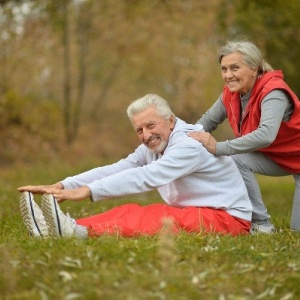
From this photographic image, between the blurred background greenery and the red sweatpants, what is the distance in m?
11.2

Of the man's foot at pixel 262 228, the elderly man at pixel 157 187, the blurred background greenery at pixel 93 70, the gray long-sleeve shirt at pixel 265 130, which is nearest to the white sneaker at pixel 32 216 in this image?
the elderly man at pixel 157 187

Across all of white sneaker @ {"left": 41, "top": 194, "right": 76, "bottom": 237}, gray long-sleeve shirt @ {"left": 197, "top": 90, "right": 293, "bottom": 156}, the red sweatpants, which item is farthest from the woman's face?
white sneaker @ {"left": 41, "top": 194, "right": 76, "bottom": 237}

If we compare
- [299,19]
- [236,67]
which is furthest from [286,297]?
[299,19]

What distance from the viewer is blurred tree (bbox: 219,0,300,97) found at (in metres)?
13.7

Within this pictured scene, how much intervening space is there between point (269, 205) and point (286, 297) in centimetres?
577

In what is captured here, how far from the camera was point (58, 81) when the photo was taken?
2861cm

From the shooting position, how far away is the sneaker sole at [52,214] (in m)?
5.21

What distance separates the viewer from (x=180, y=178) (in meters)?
6.02

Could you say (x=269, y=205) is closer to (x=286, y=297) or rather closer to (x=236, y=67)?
(x=236, y=67)

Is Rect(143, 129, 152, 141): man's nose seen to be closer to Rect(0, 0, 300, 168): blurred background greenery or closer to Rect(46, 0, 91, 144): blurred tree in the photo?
Rect(0, 0, 300, 168): blurred background greenery

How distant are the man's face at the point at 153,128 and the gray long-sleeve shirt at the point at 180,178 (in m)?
0.06

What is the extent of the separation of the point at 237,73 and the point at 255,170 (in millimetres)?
971

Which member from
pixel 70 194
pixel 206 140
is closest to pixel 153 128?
pixel 206 140

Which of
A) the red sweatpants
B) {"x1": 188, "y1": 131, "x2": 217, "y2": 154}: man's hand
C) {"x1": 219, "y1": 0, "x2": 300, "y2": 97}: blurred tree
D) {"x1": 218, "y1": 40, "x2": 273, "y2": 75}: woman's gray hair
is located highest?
{"x1": 219, "y1": 0, "x2": 300, "y2": 97}: blurred tree
